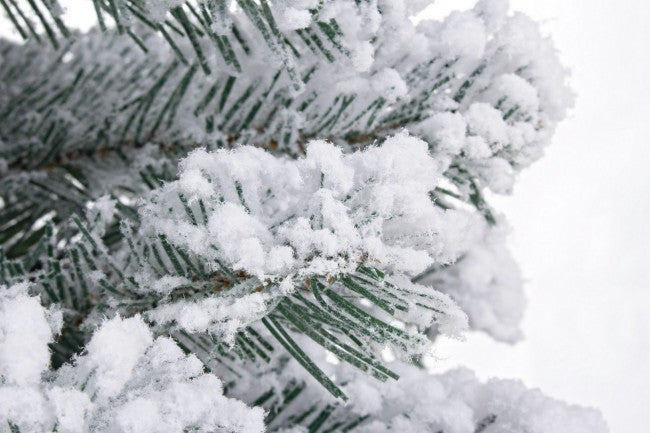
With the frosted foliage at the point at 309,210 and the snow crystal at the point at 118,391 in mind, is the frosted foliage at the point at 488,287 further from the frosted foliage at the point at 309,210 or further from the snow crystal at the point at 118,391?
the snow crystal at the point at 118,391

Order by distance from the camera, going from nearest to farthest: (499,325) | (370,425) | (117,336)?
(117,336) → (370,425) → (499,325)

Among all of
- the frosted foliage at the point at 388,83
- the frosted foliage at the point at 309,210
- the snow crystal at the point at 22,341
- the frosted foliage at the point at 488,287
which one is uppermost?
the frosted foliage at the point at 488,287

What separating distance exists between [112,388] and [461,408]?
1.33 feet

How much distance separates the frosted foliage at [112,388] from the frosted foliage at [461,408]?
0.29m

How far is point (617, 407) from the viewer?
8.30 meters

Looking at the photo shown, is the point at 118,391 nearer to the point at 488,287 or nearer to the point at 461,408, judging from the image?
the point at 461,408

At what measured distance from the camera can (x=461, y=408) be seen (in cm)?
71

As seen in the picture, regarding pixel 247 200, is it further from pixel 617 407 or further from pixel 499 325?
pixel 617 407

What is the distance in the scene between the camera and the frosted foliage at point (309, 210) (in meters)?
0.51

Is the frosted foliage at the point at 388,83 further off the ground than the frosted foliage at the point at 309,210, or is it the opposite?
the frosted foliage at the point at 388,83

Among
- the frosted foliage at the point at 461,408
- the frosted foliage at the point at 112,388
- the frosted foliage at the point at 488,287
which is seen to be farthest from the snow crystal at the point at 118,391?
the frosted foliage at the point at 488,287

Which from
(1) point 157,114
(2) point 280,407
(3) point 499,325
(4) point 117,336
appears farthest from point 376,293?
(3) point 499,325

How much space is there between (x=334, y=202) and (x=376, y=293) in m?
0.09

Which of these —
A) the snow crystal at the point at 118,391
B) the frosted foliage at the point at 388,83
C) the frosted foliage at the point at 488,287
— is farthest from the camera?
the frosted foliage at the point at 488,287
